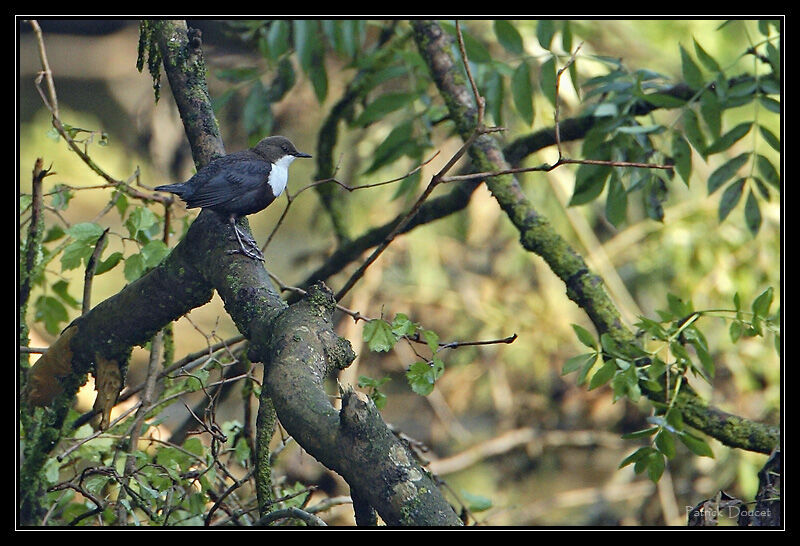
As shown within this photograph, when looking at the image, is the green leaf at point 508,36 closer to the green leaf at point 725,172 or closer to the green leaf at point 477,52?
the green leaf at point 477,52

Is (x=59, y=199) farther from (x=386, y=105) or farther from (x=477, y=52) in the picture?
(x=477, y=52)

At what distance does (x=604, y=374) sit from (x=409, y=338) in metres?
0.39

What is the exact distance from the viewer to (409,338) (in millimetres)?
1318

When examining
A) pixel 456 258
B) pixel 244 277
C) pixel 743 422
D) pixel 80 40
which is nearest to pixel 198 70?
pixel 244 277

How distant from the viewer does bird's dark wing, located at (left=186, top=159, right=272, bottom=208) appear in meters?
1.40

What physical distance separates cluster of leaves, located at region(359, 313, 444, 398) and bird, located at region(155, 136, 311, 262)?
0.75 ft

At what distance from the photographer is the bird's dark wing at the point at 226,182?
4.59 ft

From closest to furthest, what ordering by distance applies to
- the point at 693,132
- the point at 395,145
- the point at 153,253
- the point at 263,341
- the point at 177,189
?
the point at 263,341, the point at 177,189, the point at 153,253, the point at 693,132, the point at 395,145

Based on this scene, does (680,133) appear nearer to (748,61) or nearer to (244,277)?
(244,277)

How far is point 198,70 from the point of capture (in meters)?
1.54

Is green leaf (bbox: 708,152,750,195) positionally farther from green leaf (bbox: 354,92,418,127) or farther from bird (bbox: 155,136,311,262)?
bird (bbox: 155,136,311,262)

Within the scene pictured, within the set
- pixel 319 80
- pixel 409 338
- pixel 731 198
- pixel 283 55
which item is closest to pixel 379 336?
pixel 409 338
